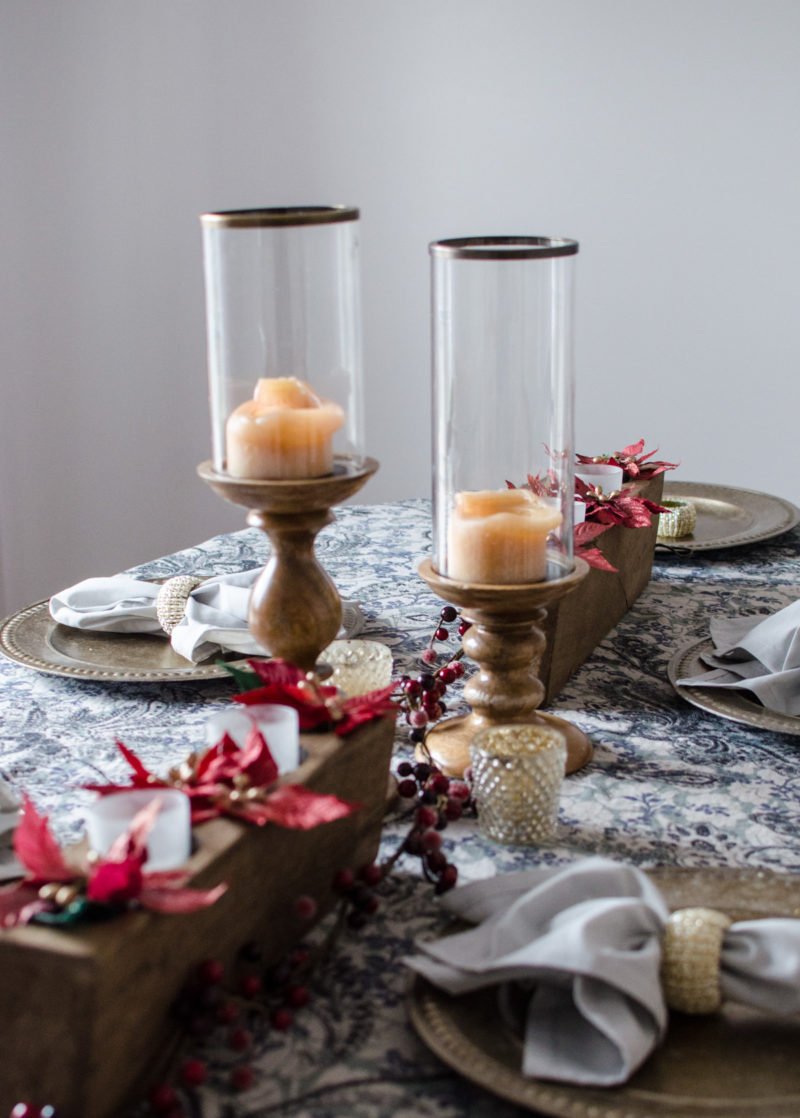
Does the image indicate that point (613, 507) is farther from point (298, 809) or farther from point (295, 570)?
point (298, 809)

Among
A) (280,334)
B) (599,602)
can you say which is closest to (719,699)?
(599,602)

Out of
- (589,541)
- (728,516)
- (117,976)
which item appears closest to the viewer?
(117,976)

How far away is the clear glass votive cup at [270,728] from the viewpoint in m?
0.82

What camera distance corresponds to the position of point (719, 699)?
4.10 ft

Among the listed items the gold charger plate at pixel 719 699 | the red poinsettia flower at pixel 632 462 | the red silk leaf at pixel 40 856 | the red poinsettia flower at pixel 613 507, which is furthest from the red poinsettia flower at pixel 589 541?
the red silk leaf at pixel 40 856

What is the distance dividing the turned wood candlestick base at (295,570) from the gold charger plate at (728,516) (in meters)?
0.89

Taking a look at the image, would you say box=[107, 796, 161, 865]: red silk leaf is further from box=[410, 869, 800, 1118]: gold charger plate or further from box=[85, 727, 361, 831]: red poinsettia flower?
box=[410, 869, 800, 1118]: gold charger plate

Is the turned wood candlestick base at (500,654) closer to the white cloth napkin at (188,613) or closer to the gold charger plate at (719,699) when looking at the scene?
the gold charger plate at (719,699)

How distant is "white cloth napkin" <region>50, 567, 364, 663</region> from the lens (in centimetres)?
135

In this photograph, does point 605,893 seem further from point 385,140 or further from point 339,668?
point 385,140

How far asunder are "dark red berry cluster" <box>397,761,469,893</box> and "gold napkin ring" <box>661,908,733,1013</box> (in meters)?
0.19

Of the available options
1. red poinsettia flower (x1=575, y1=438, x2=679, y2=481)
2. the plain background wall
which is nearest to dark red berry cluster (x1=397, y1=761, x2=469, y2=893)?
red poinsettia flower (x1=575, y1=438, x2=679, y2=481)

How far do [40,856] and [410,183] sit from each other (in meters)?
3.20

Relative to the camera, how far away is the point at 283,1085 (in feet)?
2.25
